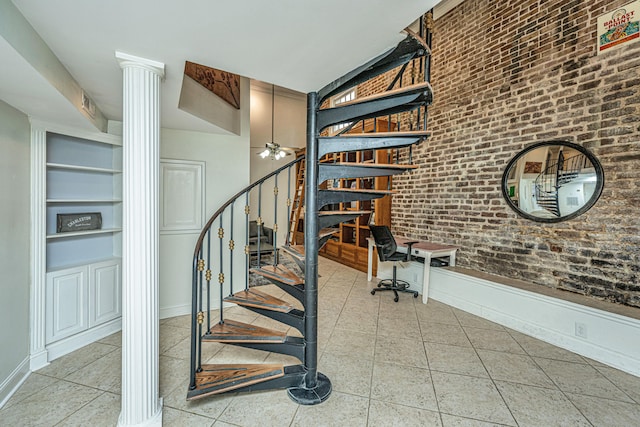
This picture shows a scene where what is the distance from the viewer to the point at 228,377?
1927 millimetres

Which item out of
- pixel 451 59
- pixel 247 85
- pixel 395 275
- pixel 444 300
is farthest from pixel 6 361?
pixel 451 59

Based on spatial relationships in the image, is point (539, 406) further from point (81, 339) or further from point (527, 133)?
point (81, 339)

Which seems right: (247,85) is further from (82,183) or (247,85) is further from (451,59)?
(451,59)

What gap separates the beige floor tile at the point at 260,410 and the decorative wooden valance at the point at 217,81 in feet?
9.10

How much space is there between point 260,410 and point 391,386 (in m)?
0.95

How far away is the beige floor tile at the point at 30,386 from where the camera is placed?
1.91 m

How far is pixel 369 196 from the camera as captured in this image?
2299 mm

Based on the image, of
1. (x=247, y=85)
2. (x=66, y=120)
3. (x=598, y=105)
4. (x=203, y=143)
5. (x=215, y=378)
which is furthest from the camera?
(x=247, y=85)

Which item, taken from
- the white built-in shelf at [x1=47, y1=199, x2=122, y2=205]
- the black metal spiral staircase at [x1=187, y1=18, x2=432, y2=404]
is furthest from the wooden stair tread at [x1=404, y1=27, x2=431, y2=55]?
the white built-in shelf at [x1=47, y1=199, x2=122, y2=205]

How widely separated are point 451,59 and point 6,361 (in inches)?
211

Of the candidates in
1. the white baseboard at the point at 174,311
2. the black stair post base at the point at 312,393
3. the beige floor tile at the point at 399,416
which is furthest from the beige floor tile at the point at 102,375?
the beige floor tile at the point at 399,416

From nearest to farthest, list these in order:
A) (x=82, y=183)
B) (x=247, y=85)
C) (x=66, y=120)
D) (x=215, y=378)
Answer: (x=215, y=378) → (x=66, y=120) → (x=82, y=183) → (x=247, y=85)

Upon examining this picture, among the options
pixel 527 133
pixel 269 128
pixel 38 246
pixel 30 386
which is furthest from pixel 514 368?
pixel 269 128

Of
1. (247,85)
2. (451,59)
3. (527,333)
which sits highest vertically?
(451,59)
